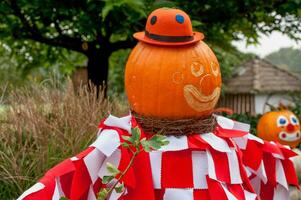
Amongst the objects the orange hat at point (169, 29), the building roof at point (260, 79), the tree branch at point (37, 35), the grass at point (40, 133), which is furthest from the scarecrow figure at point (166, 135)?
the building roof at point (260, 79)

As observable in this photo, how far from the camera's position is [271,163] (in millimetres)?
2646

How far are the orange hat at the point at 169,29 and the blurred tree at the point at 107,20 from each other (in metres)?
2.16

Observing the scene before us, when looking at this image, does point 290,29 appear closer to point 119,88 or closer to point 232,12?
point 232,12

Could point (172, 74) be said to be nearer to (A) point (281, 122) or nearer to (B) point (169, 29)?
(B) point (169, 29)

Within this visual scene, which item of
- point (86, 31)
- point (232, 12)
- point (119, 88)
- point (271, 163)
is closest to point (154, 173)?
point (271, 163)

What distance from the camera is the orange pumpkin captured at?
2119 millimetres

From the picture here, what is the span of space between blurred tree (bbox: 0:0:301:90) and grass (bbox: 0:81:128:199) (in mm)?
1123

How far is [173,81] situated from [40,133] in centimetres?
138

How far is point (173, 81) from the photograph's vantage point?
211 cm

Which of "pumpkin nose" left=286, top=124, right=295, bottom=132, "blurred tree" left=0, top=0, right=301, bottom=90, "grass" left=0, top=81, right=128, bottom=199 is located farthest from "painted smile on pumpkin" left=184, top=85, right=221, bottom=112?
"pumpkin nose" left=286, top=124, right=295, bottom=132

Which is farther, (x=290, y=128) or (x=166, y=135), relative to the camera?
(x=290, y=128)

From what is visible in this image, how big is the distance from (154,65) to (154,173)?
457 mm

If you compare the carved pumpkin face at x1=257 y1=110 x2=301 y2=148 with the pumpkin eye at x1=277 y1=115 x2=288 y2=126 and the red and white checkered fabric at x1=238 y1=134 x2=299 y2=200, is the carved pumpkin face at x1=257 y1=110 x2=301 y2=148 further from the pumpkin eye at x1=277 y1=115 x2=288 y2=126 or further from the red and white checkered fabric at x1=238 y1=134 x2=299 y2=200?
the red and white checkered fabric at x1=238 y1=134 x2=299 y2=200

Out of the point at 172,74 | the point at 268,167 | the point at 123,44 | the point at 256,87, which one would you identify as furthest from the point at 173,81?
the point at 256,87
